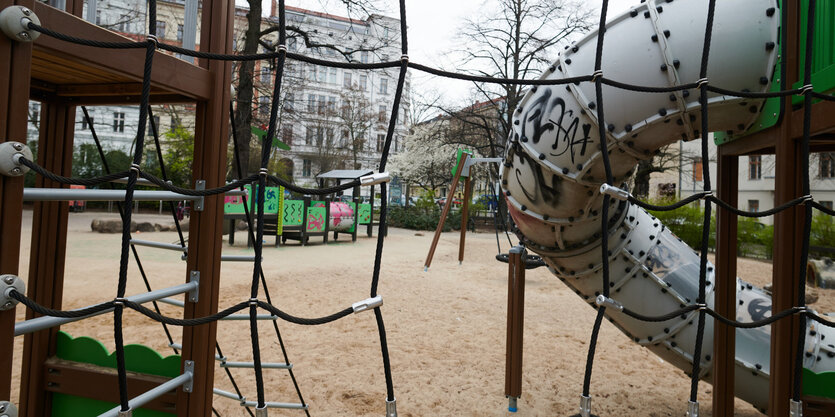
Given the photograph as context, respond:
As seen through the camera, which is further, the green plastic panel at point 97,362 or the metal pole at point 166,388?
the green plastic panel at point 97,362

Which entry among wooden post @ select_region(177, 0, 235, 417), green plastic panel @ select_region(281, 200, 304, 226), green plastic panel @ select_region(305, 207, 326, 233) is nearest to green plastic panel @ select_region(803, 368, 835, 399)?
wooden post @ select_region(177, 0, 235, 417)

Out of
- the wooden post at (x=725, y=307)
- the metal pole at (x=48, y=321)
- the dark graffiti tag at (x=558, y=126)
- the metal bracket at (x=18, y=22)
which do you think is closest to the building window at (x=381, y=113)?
the dark graffiti tag at (x=558, y=126)

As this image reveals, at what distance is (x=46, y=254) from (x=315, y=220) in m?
11.2

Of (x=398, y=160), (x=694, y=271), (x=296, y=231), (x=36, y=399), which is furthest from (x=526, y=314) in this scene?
(x=398, y=160)

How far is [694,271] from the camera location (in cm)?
280

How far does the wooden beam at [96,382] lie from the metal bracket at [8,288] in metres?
0.75

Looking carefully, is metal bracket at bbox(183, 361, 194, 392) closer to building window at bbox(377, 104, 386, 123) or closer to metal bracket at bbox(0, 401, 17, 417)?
metal bracket at bbox(0, 401, 17, 417)

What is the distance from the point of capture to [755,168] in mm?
24359

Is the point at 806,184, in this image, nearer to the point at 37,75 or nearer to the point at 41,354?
the point at 37,75

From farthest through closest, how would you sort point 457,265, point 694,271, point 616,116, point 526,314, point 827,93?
point 457,265 < point 526,314 < point 694,271 < point 616,116 < point 827,93

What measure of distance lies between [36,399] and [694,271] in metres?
3.26

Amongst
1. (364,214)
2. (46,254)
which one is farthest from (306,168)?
(46,254)

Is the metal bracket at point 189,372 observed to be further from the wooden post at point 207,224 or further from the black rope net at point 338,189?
the black rope net at point 338,189

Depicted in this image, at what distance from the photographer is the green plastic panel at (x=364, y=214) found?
16.1m
